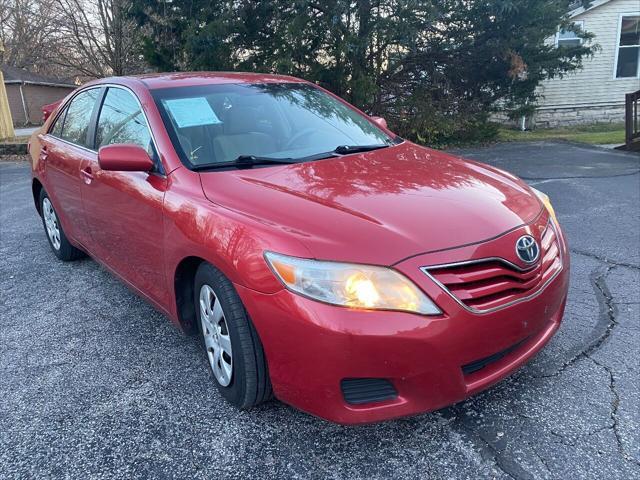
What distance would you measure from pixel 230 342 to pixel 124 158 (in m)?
1.17

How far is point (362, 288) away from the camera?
201 centimetres

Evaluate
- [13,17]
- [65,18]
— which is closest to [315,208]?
[65,18]

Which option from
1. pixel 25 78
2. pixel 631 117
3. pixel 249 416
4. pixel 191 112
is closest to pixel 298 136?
pixel 191 112

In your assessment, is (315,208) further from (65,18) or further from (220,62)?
(65,18)

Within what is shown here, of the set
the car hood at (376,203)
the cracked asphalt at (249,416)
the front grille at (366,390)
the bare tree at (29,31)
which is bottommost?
the cracked asphalt at (249,416)

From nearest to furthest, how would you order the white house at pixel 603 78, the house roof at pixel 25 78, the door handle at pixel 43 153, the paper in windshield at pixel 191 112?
the paper in windshield at pixel 191 112 → the door handle at pixel 43 153 → the white house at pixel 603 78 → the house roof at pixel 25 78

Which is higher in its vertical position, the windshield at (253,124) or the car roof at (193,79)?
the car roof at (193,79)

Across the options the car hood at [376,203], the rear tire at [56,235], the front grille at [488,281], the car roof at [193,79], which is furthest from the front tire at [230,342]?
the rear tire at [56,235]

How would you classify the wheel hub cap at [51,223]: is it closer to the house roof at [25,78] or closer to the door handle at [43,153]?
the door handle at [43,153]

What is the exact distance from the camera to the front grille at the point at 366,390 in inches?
80.7

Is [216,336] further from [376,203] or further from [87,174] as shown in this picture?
[87,174]

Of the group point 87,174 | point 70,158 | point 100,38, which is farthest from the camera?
point 100,38

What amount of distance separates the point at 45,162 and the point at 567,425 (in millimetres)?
4342

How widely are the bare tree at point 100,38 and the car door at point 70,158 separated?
14.6m
